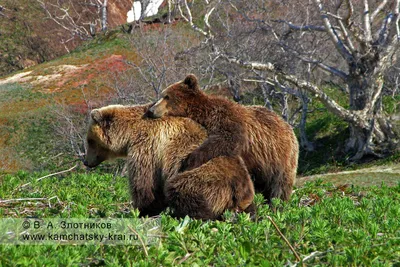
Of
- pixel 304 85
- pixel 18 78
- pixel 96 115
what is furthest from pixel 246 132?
pixel 18 78

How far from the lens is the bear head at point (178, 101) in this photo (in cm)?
655

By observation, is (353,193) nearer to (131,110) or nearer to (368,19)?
(131,110)

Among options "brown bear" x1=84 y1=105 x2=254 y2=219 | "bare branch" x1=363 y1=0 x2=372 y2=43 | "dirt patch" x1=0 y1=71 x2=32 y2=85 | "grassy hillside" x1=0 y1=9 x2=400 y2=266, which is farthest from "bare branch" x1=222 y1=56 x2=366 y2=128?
"dirt patch" x1=0 y1=71 x2=32 y2=85

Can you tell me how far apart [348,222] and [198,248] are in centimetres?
182

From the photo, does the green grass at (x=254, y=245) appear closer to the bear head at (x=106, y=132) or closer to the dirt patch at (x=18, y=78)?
the bear head at (x=106, y=132)

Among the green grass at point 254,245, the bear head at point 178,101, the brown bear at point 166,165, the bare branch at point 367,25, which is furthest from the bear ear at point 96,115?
the bare branch at point 367,25

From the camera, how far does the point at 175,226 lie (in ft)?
16.0

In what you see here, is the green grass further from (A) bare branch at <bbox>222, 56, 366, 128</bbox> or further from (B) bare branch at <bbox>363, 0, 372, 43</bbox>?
(B) bare branch at <bbox>363, 0, 372, 43</bbox>

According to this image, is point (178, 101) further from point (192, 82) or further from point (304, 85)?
point (304, 85)

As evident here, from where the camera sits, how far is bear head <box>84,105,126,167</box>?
21.9ft

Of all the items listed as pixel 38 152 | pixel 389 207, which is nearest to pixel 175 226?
pixel 389 207

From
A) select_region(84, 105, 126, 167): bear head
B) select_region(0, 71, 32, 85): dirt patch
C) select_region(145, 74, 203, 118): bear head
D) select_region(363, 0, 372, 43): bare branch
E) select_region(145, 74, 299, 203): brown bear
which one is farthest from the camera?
select_region(0, 71, 32, 85): dirt patch

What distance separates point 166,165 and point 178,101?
97cm

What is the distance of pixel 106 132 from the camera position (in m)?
6.77
